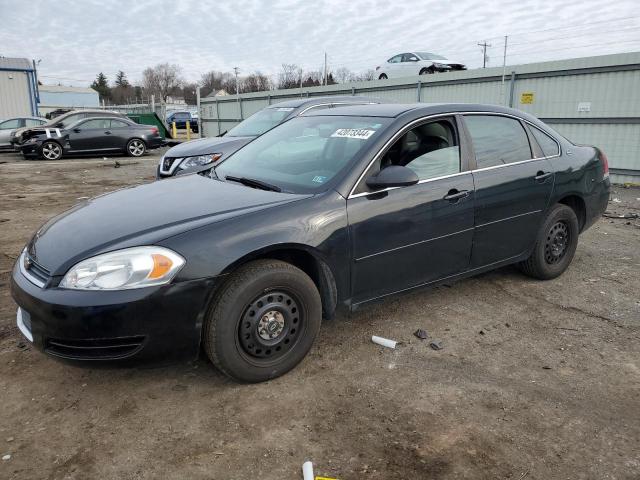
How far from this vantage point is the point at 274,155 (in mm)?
3963

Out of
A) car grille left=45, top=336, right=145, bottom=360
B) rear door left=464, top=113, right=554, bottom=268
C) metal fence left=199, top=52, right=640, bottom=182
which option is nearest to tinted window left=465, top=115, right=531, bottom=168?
rear door left=464, top=113, right=554, bottom=268

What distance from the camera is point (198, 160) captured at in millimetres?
7703

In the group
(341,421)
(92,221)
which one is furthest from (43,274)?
(341,421)

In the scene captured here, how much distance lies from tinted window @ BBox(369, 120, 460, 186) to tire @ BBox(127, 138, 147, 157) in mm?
15910

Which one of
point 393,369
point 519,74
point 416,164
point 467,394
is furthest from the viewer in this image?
point 519,74

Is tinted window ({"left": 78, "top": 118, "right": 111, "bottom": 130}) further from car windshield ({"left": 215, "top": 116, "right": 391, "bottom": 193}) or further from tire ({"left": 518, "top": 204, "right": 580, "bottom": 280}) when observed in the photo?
tire ({"left": 518, "top": 204, "right": 580, "bottom": 280})

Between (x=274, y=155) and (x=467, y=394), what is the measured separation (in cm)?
222

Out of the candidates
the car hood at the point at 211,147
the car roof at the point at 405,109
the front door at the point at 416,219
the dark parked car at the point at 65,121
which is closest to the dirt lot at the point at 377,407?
the front door at the point at 416,219

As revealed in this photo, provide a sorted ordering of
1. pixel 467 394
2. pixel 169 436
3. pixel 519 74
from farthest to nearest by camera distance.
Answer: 1. pixel 519 74
2. pixel 467 394
3. pixel 169 436

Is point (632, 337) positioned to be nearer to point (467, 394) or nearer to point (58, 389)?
point (467, 394)

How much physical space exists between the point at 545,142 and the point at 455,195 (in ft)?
4.73

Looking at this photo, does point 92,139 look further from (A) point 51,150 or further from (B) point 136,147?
(B) point 136,147

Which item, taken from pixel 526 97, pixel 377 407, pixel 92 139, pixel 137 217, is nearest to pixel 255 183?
pixel 137 217

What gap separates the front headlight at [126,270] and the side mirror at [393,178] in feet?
4.40
